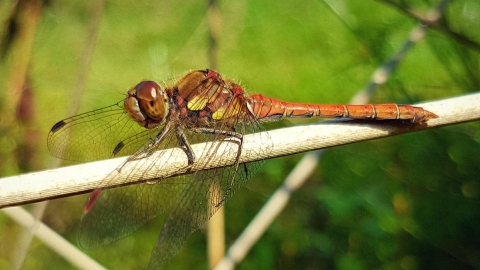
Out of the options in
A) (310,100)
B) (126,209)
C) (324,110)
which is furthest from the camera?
(310,100)

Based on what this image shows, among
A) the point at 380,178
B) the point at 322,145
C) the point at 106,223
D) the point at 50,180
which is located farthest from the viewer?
the point at 380,178

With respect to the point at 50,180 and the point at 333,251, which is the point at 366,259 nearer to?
the point at 333,251

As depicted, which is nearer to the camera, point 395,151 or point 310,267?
point 310,267

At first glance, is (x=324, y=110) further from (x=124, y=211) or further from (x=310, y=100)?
(x=310, y=100)

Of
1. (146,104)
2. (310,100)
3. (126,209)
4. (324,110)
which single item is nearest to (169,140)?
(146,104)

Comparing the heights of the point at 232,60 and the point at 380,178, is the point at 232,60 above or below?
above

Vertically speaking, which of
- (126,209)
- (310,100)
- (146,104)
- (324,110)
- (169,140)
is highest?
(146,104)

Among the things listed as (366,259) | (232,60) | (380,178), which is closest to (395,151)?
(380,178)
